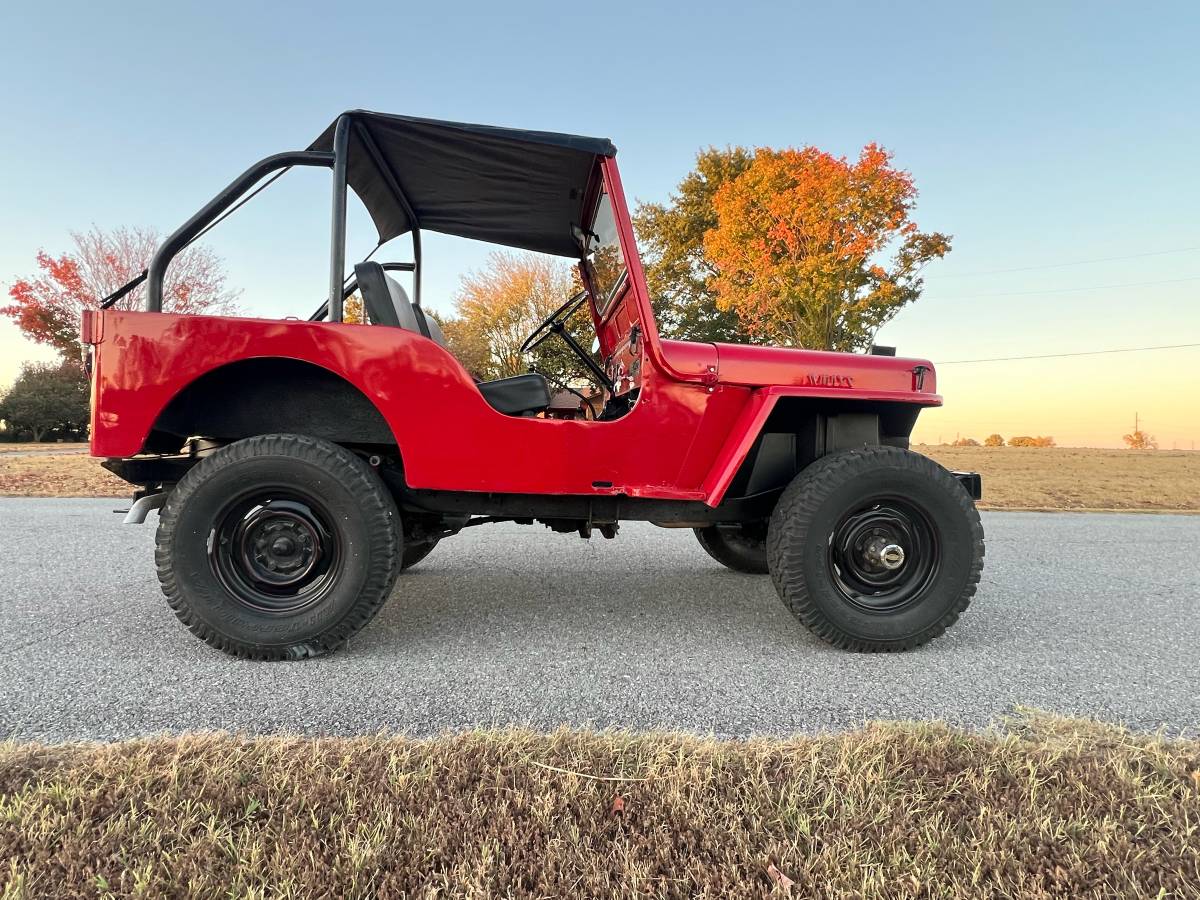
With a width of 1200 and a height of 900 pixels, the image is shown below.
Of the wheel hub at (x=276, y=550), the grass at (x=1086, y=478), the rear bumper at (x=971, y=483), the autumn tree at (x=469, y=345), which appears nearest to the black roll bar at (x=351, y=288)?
the wheel hub at (x=276, y=550)

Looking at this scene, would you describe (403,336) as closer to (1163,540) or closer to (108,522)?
(108,522)

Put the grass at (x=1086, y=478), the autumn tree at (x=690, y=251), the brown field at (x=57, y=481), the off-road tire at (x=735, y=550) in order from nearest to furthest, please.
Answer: the off-road tire at (x=735, y=550) → the brown field at (x=57, y=481) → the grass at (x=1086, y=478) → the autumn tree at (x=690, y=251)

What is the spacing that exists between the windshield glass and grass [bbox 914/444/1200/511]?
21.8 ft

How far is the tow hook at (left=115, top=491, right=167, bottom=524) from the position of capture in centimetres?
233

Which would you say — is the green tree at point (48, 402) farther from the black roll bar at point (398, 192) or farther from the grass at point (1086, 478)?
the grass at point (1086, 478)

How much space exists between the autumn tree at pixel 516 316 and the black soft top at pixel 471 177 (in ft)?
1.84

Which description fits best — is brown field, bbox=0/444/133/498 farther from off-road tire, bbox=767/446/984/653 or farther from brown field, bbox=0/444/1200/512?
off-road tire, bbox=767/446/984/653

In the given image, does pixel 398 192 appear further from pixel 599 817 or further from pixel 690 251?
pixel 690 251

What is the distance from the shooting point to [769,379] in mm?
2562

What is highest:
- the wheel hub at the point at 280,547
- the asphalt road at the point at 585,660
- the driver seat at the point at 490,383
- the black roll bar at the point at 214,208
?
the black roll bar at the point at 214,208

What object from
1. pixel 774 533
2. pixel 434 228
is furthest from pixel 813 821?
pixel 434 228

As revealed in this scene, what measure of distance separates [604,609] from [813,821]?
1.76m

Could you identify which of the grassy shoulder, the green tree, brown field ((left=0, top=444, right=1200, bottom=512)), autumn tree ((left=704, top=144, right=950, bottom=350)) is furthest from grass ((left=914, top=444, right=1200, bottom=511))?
the green tree

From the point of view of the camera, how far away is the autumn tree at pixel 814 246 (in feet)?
50.3
